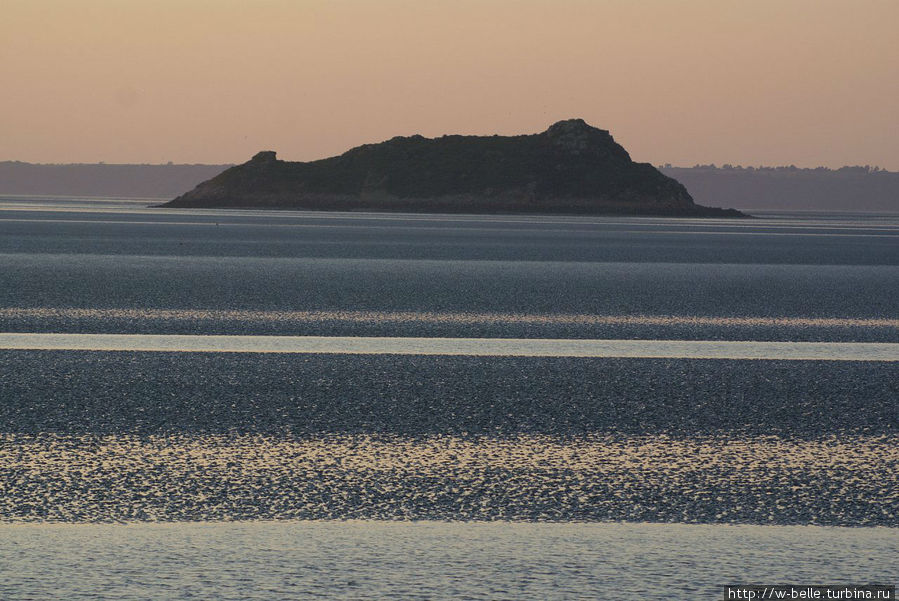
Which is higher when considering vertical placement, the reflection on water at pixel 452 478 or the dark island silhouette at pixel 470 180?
the dark island silhouette at pixel 470 180

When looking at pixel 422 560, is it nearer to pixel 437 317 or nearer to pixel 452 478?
pixel 452 478

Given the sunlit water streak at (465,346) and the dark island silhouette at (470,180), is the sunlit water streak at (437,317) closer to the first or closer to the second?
the sunlit water streak at (465,346)

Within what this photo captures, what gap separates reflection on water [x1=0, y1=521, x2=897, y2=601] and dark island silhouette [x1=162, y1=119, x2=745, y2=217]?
145 meters

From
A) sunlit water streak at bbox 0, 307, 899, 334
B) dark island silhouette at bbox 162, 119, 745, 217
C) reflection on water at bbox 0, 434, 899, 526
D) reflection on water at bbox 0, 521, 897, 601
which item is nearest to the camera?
reflection on water at bbox 0, 521, 897, 601

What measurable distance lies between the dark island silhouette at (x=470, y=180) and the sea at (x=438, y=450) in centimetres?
13978

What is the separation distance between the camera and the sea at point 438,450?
306 centimetres

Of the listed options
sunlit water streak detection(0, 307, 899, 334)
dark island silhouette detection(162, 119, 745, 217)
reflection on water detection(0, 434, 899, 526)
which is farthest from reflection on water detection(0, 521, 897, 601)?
dark island silhouette detection(162, 119, 745, 217)

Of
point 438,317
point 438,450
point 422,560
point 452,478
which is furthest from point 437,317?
point 422,560

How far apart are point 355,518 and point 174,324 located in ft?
19.5

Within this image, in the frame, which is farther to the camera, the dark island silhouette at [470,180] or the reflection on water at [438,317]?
the dark island silhouette at [470,180]

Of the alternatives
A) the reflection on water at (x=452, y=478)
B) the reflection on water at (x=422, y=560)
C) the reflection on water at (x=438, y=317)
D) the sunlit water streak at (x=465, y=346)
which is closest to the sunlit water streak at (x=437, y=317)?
the reflection on water at (x=438, y=317)

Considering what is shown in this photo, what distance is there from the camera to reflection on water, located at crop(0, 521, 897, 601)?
285 cm

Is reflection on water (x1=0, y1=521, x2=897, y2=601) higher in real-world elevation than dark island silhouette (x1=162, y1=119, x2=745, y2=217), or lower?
lower

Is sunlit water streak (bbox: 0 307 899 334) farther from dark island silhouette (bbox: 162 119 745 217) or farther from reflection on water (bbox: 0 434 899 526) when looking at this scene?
dark island silhouette (bbox: 162 119 745 217)
